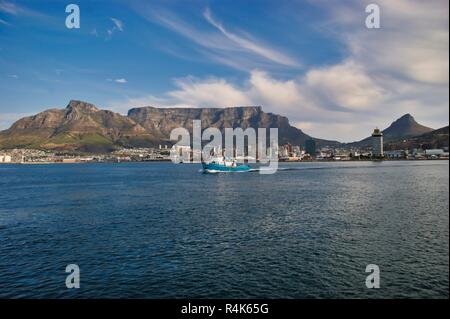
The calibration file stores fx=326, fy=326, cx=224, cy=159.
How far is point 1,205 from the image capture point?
64.8 m

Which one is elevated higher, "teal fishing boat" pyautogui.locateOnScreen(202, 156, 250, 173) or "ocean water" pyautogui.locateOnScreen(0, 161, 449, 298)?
"teal fishing boat" pyautogui.locateOnScreen(202, 156, 250, 173)

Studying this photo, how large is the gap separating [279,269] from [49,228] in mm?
32342

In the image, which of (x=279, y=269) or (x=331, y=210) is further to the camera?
(x=331, y=210)

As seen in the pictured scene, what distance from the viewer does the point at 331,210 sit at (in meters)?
54.1

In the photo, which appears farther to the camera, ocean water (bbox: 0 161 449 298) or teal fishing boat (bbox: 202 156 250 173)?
teal fishing boat (bbox: 202 156 250 173)

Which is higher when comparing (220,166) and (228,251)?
(220,166)

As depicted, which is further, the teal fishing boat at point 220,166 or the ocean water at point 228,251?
the teal fishing boat at point 220,166

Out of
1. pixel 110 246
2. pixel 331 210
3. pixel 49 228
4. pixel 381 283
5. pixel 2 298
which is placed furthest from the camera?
pixel 331 210

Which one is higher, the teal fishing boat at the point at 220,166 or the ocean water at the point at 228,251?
the teal fishing boat at the point at 220,166

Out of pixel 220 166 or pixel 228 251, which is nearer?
pixel 228 251
